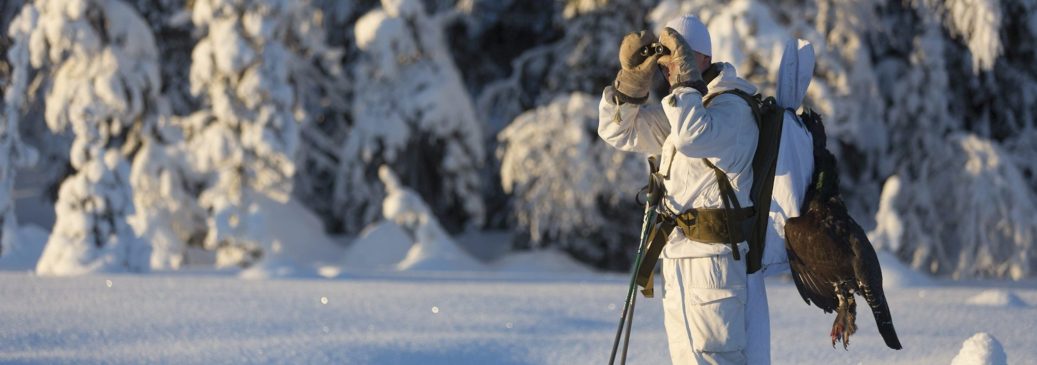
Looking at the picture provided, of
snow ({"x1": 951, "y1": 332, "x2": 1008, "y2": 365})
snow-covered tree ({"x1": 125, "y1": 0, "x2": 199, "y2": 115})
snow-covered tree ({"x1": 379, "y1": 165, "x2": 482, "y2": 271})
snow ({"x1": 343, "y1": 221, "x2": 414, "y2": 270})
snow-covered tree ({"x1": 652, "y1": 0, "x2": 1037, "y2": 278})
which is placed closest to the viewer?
snow ({"x1": 951, "y1": 332, "x2": 1008, "y2": 365})

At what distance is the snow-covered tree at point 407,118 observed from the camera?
18016 millimetres

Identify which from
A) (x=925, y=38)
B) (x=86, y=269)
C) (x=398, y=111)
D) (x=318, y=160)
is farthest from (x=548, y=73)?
(x=86, y=269)

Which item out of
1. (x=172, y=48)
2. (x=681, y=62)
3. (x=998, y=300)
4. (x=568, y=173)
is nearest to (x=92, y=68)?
(x=172, y=48)

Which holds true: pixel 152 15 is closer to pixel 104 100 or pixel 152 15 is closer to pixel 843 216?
pixel 104 100

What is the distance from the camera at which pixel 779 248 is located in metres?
4.29

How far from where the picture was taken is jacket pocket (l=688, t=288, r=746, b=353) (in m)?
4.04

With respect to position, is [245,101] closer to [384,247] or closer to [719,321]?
[384,247]

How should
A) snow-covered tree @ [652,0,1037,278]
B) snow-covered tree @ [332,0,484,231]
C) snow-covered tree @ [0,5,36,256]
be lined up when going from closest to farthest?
snow-covered tree @ [0,5,36,256] → snow-covered tree @ [652,0,1037,278] → snow-covered tree @ [332,0,484,231]

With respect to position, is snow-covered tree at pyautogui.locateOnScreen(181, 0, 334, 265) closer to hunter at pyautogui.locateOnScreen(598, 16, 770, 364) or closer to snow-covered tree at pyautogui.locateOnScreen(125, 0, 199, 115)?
snow-covered tree at pyautogui.locateOnScreen(125, 0, 199, 115)

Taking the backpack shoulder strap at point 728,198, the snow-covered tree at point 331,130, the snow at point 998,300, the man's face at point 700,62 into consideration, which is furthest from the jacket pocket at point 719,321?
the snow-covered tree at point 331,130

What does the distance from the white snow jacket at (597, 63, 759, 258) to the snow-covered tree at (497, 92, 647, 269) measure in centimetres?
1208

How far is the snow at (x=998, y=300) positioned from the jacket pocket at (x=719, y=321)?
4.72m

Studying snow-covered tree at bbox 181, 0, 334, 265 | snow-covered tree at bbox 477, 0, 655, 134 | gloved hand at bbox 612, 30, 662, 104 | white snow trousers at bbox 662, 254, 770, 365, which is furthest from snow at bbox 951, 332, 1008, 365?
snow-covered tree at bbox 477, 0, 655, 134

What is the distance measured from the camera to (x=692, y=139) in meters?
3.87
